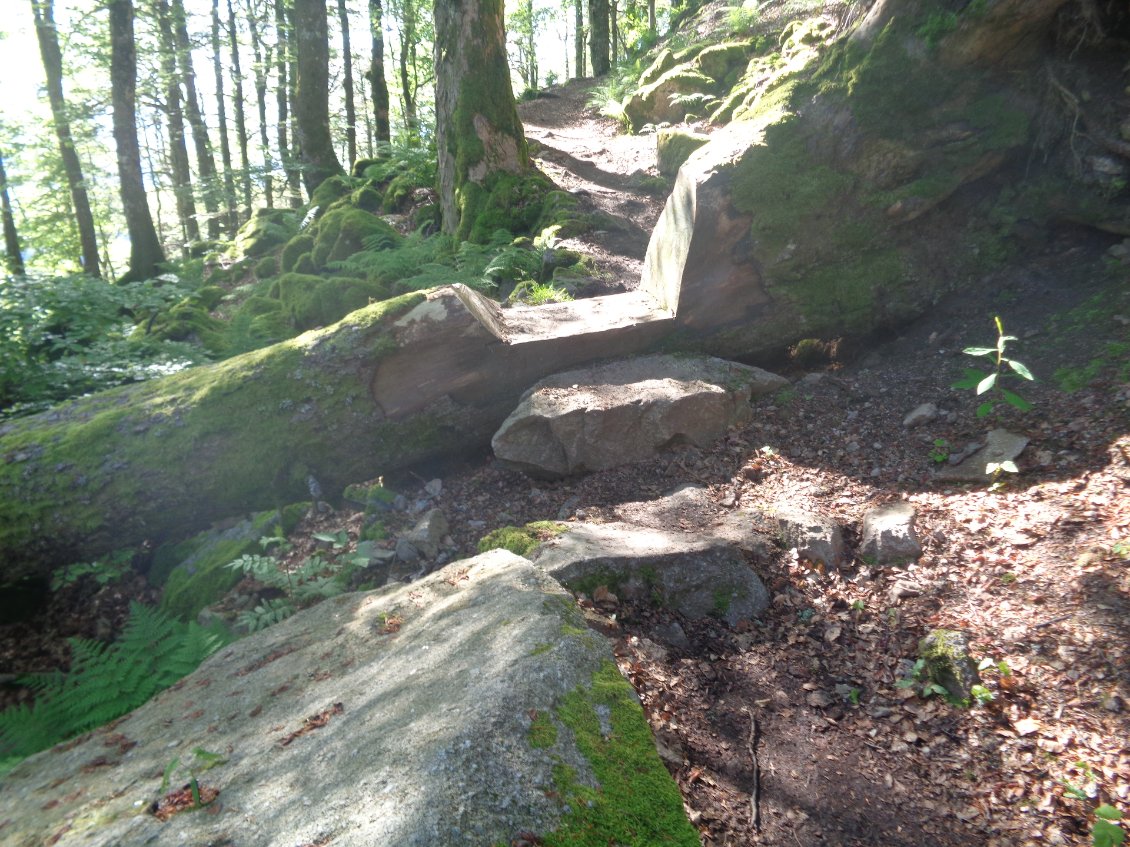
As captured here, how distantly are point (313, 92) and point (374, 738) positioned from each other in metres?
15.8

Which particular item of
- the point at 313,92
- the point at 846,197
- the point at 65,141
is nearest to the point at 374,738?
the point at 846,197

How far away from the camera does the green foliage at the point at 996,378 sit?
3699 millimetres

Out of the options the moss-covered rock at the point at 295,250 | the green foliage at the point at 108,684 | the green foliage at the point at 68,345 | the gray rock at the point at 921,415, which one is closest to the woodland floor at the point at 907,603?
the gray rock at the point at 921,415

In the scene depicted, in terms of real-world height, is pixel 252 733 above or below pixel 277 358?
below

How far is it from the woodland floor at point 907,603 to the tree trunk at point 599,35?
75.6ft

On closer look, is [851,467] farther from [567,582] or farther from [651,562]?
[567,582]

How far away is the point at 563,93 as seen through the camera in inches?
950

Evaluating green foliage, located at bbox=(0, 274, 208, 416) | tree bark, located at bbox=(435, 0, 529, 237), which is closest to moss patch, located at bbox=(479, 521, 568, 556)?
green foliage, located at bbox=(0, 274, 208, 416)

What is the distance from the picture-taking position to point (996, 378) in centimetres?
448

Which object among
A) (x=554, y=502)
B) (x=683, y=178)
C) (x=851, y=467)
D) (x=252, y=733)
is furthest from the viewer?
(x=683, y=178)

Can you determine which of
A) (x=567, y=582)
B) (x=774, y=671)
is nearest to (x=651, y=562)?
(x=567, y=582)

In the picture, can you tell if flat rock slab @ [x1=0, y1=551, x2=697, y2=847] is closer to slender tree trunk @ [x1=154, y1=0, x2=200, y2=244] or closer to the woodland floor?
the woodland floor

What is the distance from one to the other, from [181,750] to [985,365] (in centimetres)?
554

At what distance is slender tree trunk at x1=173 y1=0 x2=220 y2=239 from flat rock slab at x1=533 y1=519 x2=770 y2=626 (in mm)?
16645
